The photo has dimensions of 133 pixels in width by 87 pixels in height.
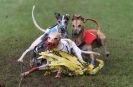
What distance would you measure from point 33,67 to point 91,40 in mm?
1080

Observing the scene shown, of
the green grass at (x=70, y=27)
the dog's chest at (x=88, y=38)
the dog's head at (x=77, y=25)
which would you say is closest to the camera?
the green grass at (x=70, y=27)

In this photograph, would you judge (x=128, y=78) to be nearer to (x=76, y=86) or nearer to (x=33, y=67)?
(x=76, y=86)

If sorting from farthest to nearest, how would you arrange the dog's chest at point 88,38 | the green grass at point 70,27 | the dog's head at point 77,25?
the dog's chest at point 88,38 < the dog's head at point 77,25 < the green grass at point 70,27

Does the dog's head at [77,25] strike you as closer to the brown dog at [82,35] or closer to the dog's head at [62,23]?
the brown dog at [82,35]

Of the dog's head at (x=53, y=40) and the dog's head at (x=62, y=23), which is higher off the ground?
the dog's head at (x=62, y=23)

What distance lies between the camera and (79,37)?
891 cm

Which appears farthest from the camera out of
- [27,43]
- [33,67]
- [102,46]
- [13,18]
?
[13,18]

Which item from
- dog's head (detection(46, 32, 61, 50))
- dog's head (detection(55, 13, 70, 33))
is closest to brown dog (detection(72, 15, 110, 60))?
dog's head (detection(55, 13, 70, 33))

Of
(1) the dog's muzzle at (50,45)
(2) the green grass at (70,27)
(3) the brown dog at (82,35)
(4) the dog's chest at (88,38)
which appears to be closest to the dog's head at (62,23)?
(3) the brown dog at (82,35)

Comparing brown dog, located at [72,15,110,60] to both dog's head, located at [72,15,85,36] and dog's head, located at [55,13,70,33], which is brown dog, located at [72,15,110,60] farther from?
dog's head, located at [55,13,70,33]

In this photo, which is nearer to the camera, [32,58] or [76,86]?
[76,86]

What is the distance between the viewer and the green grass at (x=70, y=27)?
830 cm

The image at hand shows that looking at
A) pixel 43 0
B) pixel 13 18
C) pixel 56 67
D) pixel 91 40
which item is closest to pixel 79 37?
pixel 91 40

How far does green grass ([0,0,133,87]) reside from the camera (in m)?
8.30
